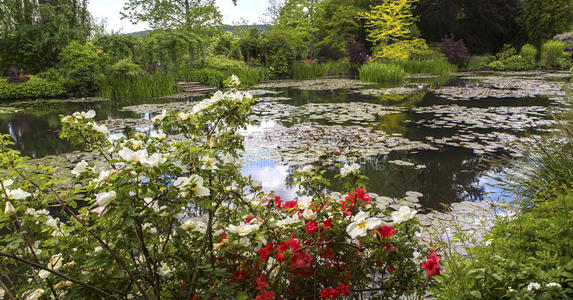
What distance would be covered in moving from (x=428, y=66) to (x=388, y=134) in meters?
12.8

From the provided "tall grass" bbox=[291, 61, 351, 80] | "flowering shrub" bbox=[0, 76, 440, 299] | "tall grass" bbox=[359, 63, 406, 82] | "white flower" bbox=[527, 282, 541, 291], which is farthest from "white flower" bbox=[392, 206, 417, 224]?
"tall grass" bbox=[291, 61, 351, 80]

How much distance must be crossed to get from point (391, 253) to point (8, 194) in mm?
1420

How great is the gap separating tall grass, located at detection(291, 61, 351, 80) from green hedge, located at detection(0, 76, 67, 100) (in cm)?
1058

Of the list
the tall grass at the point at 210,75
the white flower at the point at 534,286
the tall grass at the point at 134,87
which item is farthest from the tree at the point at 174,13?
the white flower at the point at 534,286

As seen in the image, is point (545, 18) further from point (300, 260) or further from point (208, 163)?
point (208, 163)

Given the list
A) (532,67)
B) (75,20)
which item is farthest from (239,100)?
(532,67)

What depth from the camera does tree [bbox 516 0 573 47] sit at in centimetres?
1764

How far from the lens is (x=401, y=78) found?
12.9 meters

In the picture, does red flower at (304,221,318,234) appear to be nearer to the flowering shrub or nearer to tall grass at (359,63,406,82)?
the flowering shrub

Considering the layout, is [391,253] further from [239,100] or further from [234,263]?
[239,100]

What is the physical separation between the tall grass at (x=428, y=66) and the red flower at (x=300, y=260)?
15924 millimetres

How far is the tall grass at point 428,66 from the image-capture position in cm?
1537

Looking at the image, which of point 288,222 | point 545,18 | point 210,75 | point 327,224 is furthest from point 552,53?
point 288,222

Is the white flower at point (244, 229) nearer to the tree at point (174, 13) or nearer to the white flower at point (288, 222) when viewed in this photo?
the white flower at point (288, 222)
